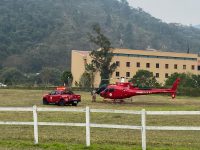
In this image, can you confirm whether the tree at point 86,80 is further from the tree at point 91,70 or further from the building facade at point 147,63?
the building facade at point 147,63

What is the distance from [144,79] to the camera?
338 feet

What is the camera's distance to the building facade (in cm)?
12019

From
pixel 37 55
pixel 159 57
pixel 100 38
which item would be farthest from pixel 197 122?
pixel 37 55

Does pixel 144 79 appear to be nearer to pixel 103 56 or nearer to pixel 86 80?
pixel 103 56

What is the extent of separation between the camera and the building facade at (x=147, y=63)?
394 feet

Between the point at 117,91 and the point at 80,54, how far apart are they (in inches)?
3122

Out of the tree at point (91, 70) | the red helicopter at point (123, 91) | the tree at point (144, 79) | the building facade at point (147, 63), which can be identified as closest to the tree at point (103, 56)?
the tree at point (91, 70)

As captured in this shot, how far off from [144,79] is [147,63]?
66.6 ft

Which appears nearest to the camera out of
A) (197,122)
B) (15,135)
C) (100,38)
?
(15,135)

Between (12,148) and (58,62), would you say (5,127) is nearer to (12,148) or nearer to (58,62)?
(12,148)

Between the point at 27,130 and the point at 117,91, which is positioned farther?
the point at 117,91

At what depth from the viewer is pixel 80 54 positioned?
12569cm

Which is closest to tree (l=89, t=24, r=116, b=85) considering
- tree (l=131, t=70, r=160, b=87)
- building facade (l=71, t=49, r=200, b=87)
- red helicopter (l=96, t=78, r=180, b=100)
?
tree (l=131, t=70, r=160, b=87)

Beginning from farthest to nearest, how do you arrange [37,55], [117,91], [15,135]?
[37,55] → [117,91] → [15,135]
